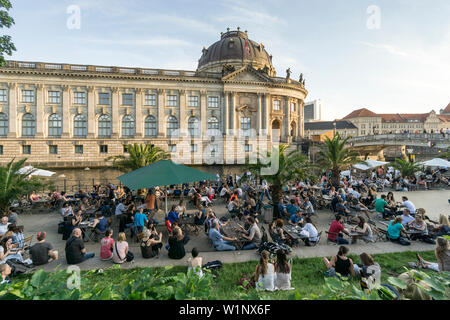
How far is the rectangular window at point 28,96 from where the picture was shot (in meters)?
35.1

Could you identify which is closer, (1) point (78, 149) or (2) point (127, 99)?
(1) point (78, 149)

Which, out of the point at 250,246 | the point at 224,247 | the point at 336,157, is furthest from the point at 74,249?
the point at 336,157

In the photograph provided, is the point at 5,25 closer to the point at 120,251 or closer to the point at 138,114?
the point at 120,251

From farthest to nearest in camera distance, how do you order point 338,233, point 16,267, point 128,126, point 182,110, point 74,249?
point 182,110
point 128,126
point 338,233
point 74,249
point 16,267

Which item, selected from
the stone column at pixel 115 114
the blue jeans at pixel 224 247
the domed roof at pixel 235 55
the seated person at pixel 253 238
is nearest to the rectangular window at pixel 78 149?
the stone column at pixel 115 114

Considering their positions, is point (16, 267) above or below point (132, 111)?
below

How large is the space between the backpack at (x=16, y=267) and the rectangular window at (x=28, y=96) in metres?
39.3

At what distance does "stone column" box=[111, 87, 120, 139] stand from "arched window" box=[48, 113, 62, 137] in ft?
26.1

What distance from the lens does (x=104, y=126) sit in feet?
126

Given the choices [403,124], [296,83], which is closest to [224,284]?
[296,83]

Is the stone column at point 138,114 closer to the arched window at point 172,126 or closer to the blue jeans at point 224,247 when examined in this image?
the arched window at point 172,126

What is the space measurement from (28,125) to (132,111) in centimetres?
1569
